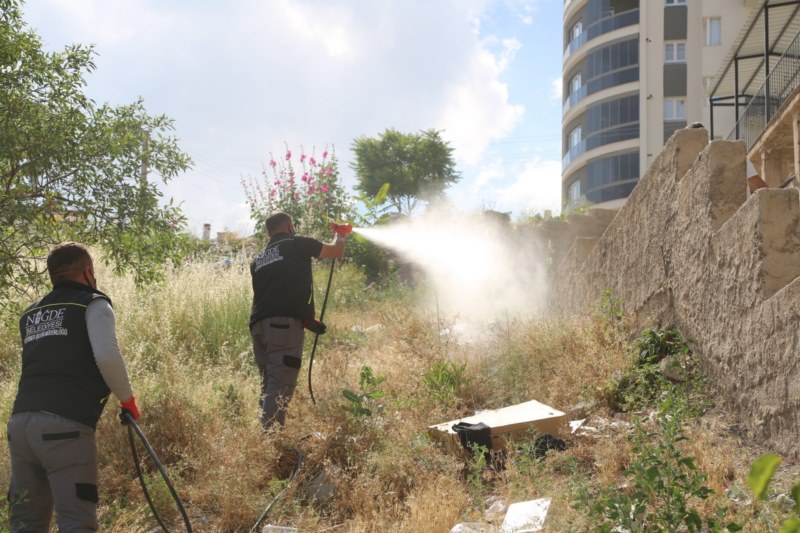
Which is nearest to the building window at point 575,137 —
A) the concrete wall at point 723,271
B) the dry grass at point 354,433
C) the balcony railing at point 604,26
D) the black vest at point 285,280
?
the balcony railing at point 604,26

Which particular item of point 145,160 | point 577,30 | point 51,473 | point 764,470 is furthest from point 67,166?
point 577,30

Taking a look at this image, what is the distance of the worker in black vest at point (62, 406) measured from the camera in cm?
396

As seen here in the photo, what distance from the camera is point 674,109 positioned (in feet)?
116

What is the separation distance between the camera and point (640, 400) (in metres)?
5.65

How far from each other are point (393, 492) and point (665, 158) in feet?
12.0

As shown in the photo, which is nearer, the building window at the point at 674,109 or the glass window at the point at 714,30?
the glass window at the point at 714,30

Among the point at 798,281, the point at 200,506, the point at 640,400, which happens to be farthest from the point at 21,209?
the point at 798,281

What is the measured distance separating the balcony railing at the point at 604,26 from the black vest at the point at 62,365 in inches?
1455

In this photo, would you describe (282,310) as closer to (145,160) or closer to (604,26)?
(145,160)

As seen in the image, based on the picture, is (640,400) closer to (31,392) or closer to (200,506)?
(200,506)

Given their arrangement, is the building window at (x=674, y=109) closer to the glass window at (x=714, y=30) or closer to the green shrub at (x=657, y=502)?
the glass window at (x=714, y=30)

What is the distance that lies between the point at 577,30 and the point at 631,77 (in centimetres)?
549

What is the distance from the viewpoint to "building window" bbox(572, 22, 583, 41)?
4034 centimetres

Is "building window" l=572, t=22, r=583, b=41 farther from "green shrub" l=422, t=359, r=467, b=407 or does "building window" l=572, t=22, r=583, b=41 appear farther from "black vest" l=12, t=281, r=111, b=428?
"black vest" l=12, t=281, r=111, b=428
